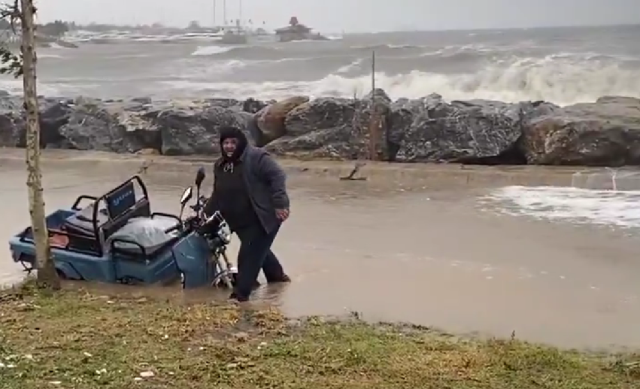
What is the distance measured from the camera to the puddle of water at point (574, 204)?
10.7 m

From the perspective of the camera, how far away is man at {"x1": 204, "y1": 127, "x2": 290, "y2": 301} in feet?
23.1

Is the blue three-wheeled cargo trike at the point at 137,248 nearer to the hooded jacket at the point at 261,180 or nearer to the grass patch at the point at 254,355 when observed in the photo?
the hooded jacket at the point at 261,180

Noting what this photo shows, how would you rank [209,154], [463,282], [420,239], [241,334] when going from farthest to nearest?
[209,154] < [420,239] < [463,282] < [241,334]

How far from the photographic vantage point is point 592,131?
47.7ft

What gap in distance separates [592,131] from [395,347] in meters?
9.96

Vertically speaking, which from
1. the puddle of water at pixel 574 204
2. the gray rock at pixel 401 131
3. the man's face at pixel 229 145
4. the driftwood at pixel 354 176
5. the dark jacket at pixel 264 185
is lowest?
the driftwood at pixel 354 176

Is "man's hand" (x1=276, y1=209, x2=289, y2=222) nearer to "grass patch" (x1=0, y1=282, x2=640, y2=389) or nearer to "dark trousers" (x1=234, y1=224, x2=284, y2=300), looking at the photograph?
"dark trousers" (x1=234, y1=224, x2=284, y2=300)

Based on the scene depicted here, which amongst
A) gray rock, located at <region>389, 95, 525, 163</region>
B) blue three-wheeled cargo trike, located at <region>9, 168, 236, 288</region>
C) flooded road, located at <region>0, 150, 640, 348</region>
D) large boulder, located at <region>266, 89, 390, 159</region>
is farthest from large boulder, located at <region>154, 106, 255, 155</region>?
blue three-wheeled cargo trike, located at <region>9, 168, 236, 288</region>

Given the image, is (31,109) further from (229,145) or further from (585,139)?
(585,139)

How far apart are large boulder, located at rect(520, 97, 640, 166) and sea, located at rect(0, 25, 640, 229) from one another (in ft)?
2.90

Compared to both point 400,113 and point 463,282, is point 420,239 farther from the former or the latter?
point 400,113

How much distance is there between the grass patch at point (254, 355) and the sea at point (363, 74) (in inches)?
681

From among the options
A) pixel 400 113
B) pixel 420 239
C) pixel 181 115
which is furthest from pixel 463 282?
pixel 181 115

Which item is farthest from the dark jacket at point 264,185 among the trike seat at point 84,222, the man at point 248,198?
the trike seat at point 84,222
